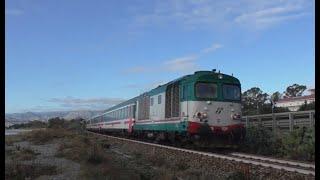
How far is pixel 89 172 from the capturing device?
1390 cm

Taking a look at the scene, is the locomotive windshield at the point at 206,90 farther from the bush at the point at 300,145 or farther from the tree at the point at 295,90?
the tree at the point at 295,90

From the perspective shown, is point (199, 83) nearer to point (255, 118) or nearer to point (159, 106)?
point (159, 106)

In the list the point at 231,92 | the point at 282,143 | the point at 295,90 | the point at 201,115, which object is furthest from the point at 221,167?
the point at 295,90

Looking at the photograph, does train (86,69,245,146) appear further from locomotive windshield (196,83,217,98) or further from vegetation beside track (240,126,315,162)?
vegetation beside track (240,126,315,162)

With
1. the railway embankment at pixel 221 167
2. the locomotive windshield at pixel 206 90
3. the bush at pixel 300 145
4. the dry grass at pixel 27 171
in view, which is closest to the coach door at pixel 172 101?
the locomotive windshield at pixel 206 90

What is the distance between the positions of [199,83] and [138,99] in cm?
1299

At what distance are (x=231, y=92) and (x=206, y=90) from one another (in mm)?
1280

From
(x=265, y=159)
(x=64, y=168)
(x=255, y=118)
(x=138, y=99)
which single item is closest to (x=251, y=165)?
(x=265, y=159)

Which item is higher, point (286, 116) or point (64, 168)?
point (286, 116)

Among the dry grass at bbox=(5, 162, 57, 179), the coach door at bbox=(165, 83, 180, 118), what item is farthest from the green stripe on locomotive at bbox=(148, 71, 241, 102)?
the dry grass at bbox=(5, 162, 57, 179)

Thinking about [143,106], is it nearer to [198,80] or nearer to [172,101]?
[172,101]

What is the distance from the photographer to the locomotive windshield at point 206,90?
72.3 feet

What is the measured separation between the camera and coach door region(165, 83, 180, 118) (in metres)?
23.5
